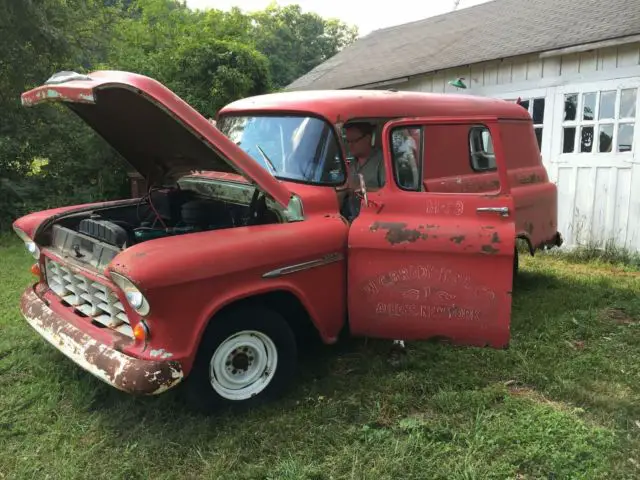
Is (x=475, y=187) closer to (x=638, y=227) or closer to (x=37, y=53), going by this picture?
(x=638, y=227)

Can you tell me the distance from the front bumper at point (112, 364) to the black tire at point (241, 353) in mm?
271

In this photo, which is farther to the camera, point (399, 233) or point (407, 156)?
point (407, 156)

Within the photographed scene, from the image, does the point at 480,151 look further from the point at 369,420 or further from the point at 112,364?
the point at 112,364

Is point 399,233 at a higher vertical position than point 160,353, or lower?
higher

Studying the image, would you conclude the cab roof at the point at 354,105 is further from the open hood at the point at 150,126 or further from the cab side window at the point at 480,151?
the open hood at the point at 150,126

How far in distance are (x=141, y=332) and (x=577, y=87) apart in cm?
718

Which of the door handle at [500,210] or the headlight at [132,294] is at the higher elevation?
the door handle at [500,210]

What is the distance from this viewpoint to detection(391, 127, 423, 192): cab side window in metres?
3.79

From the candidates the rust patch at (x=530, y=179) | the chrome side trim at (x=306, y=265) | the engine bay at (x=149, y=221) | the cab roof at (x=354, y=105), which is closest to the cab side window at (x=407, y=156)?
the cab roof at (x=354, y=105)

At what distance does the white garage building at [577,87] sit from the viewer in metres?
7.07

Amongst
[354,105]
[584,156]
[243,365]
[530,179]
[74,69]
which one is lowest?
[243,365]

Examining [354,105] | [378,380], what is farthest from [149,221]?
[378,380]

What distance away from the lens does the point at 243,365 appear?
332 cm

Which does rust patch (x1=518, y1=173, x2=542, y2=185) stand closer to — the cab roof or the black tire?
the cab roof
